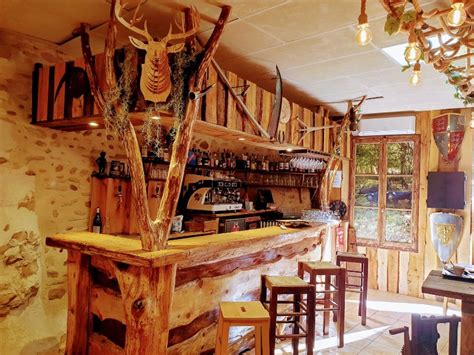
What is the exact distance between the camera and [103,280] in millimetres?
2562

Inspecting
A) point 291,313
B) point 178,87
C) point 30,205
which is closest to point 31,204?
point 30,205

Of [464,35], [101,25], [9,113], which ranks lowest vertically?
[9,113]

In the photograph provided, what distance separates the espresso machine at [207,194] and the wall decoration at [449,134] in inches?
122

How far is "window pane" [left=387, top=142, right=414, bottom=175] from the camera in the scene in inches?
216

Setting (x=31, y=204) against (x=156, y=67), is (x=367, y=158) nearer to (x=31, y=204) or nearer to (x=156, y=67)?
(x=156, y=67)

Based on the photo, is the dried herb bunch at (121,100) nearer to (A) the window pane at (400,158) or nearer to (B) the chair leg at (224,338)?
Result: (B) the chair leg at (224,338)

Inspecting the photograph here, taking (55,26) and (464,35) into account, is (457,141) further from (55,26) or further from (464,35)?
(55,26)

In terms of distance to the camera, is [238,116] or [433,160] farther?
[433,160]

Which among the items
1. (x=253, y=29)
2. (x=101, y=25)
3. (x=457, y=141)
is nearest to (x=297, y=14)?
(x=253, y=29)

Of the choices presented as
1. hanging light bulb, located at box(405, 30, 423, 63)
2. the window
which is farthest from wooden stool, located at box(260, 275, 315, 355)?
the window

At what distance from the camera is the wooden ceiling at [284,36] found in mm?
2428

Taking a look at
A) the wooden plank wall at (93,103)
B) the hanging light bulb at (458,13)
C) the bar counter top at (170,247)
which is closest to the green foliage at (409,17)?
the hanging light bulb at (458,13)

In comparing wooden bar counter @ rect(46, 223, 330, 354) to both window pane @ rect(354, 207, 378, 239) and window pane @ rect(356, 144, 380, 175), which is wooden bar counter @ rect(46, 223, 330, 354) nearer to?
window pane @ rect(354, 207, 378, 239)

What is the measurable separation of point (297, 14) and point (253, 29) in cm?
41
